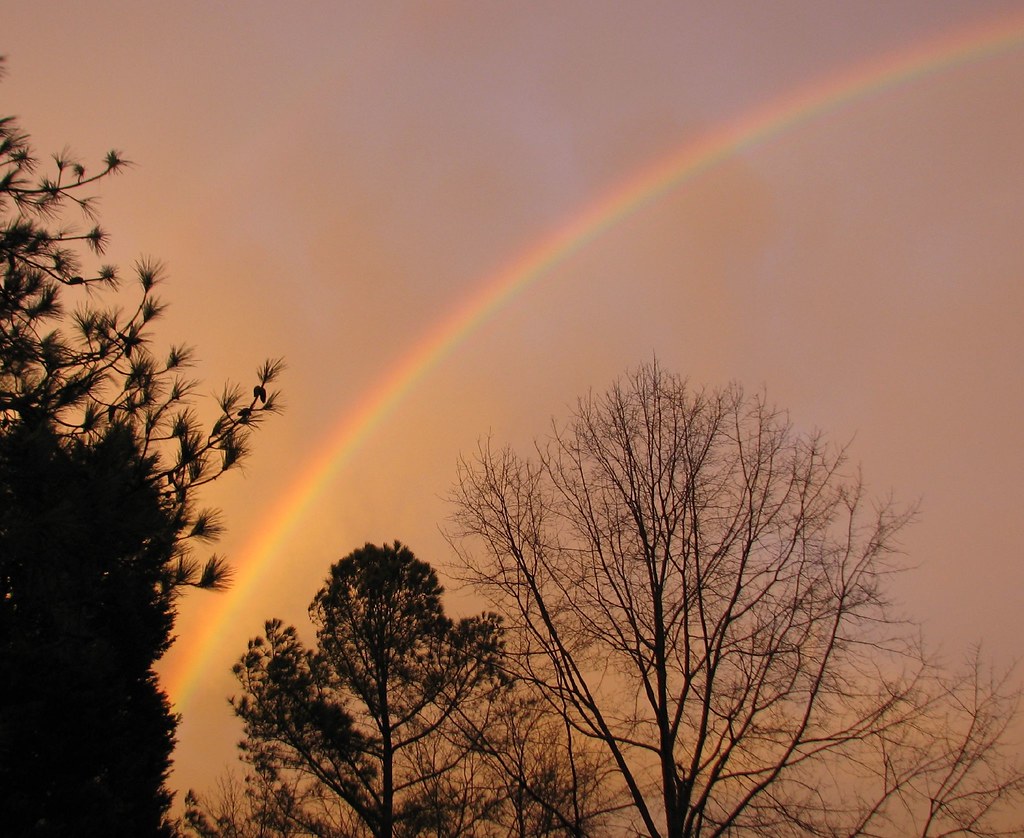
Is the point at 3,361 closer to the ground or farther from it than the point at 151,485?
farther from it

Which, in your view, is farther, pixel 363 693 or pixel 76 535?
pixel 363 693

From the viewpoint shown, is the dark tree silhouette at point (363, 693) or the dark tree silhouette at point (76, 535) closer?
the dark tree silhouette at point (76, 535)

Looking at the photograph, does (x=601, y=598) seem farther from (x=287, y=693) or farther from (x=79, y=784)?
(x=287, y=693)

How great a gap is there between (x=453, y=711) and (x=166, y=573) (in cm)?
480

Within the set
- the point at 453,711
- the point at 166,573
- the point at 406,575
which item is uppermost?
the point at 406,575

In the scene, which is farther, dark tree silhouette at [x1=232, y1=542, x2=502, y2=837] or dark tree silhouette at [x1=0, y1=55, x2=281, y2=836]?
dark tree silhouette at [x1=232, y1=542, x2=502, y2=837]

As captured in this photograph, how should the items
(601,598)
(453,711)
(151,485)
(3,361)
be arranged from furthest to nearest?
(453,711) < (601,598) < (3,361) < (151,485)

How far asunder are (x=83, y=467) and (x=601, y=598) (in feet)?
16.8

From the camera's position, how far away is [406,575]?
52.7ft

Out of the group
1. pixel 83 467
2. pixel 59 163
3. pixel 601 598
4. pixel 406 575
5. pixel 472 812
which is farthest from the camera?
pixel 406 575

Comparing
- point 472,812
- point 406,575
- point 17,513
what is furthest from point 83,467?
point 406,575

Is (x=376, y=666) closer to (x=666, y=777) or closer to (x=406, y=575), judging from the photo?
(x=406, y=575)

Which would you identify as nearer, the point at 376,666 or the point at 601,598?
the point at 601,598

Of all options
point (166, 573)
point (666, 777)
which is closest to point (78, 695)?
point (166, 573)
